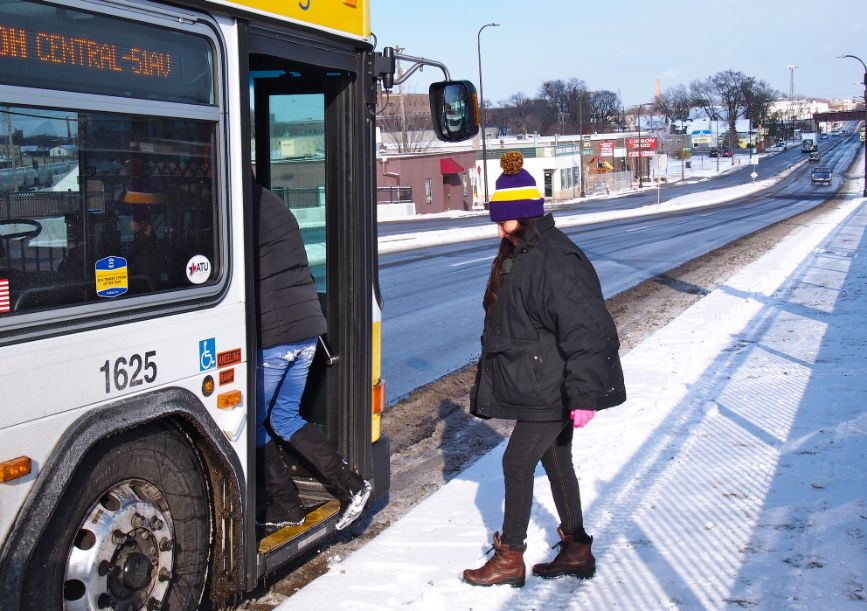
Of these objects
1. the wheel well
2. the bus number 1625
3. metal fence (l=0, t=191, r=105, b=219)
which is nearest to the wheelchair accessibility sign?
the wheel well

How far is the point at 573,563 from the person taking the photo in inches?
147

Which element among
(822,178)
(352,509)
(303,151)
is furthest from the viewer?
(822,178)

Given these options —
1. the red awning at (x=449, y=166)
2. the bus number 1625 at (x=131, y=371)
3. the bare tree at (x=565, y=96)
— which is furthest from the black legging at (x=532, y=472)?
the bare tree at (x=565, y=96)

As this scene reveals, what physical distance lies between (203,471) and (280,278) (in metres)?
0.88

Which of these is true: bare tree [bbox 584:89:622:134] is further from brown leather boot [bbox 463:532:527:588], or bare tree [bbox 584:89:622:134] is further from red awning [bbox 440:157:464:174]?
brown leather boot [bbox 463:532:527:588]

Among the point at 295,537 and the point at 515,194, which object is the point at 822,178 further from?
the point at 295,537

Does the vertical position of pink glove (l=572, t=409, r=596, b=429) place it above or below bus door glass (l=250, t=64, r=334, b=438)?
below

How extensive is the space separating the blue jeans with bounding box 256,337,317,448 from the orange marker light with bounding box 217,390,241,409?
1.48ft

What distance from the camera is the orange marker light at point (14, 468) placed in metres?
2.24

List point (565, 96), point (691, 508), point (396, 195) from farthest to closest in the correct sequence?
1. point (565, 96)
2. point (396, 195)
3. point (691, 508)

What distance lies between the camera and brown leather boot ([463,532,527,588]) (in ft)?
11.9

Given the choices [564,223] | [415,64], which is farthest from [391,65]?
[564,223]

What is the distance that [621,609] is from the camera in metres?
3.44

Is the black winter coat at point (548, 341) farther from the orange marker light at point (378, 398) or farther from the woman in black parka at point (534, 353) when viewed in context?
the orange marker light at point (378, 398)
